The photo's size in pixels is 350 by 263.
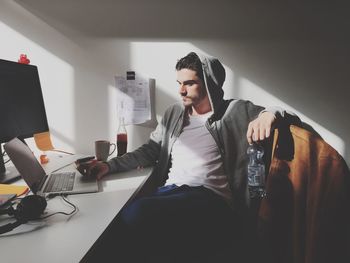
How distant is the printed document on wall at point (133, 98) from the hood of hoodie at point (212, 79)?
0.48 m

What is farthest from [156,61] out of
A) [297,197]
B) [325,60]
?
[297,197]

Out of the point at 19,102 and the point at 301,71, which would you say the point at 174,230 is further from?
the point at 301,71

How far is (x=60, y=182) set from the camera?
4.38 ft

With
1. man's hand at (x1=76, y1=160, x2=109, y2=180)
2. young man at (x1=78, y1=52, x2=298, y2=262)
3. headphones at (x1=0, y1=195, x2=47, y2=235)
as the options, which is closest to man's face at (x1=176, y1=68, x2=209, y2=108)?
young man at (x1=78, y1=52, x2=298, y2=262)

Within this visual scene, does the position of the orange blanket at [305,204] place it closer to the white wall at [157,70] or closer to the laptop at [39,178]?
the laptop at [39,178]

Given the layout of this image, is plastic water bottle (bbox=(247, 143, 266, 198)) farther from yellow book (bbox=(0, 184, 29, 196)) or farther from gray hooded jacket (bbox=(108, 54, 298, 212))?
yellow book (bbox=(0, 184, 29, 196))

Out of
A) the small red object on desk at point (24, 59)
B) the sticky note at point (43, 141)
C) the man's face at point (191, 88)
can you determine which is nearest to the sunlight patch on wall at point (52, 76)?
the small red object on desk at point (24, 59)

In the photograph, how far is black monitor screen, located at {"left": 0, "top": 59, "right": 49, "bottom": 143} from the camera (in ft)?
4.44

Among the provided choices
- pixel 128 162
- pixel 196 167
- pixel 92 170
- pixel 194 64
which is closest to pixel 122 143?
pixel 128 162

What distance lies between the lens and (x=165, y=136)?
1750mm

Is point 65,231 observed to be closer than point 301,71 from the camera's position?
Yes

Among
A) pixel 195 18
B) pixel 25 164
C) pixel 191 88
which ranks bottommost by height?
pixel 25 164

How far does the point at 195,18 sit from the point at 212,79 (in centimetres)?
51

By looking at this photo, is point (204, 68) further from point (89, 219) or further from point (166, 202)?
point (89, 219)
